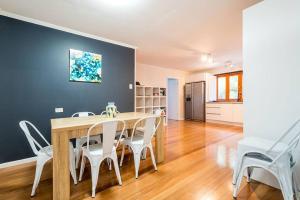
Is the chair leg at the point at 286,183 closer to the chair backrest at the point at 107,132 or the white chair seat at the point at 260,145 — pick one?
the white chair seat at the point at 260,145

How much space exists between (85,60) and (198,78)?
526 cm

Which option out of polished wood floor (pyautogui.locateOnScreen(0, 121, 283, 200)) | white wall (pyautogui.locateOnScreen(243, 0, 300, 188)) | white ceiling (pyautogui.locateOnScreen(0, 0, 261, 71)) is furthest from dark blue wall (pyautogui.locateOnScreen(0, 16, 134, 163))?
white wall (pyautogui.locateOnScreen(243, 0, 300, 188))

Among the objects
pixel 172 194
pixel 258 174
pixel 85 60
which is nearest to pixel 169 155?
pixel 172 194

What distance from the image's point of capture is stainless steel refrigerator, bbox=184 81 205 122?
6.84 metres

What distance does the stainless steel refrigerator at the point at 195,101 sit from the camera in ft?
22.5

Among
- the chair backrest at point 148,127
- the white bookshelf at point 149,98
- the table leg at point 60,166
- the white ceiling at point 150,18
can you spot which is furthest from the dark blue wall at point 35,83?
the white bookshelf at point 149,98

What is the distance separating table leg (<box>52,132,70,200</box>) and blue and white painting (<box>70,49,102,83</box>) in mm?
1860

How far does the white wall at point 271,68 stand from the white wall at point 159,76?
4222 millimetres

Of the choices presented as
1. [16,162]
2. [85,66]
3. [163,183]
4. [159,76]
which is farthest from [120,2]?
[159,76]

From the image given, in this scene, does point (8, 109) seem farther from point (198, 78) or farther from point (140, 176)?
point (198, 78)

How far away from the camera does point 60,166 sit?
1.56 meters

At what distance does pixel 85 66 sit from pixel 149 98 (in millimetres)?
2976

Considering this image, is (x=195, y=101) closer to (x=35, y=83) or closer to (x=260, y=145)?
(x=260, y=145)

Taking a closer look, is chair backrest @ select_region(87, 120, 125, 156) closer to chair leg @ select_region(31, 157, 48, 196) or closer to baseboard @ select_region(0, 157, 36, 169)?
chair leg @ select_region(31, 157, 48, 196)
